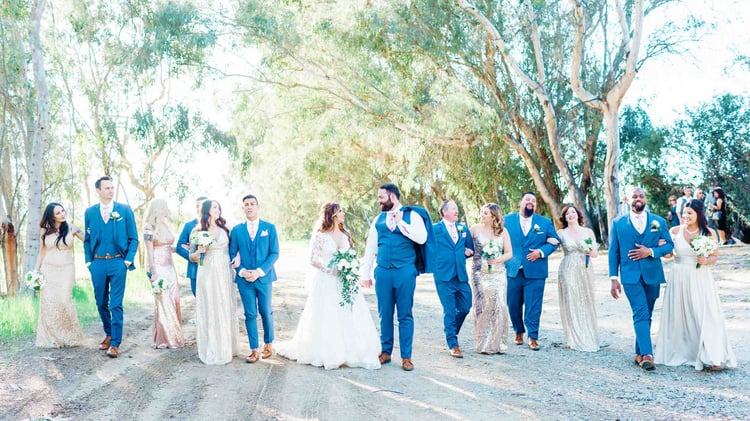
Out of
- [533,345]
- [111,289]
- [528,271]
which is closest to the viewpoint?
[111,289]

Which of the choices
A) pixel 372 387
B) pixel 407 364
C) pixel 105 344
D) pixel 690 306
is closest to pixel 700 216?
pixel 690 306

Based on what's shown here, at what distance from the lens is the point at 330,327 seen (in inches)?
302

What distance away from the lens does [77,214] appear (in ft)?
105

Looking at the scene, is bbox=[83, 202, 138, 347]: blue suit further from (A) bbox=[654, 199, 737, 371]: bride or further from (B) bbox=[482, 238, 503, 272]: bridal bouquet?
(A) bbox=[654, 199, 737, 371]: bride

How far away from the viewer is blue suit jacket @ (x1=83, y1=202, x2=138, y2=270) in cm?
825

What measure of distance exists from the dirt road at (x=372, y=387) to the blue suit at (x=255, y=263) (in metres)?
0.56

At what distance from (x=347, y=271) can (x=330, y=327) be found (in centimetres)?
68

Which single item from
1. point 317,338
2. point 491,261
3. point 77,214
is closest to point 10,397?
point 317,338

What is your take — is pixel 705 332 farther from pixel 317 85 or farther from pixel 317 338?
pixel 317 85

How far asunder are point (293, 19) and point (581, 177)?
11.9m

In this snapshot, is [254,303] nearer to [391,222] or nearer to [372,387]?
[391,222]

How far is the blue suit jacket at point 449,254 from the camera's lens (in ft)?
27.1

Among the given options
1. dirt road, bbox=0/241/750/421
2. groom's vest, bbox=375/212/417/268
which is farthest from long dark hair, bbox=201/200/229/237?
groom's vest, bbox=375/212/417/268

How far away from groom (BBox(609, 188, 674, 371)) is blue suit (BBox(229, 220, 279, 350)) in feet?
13.3
